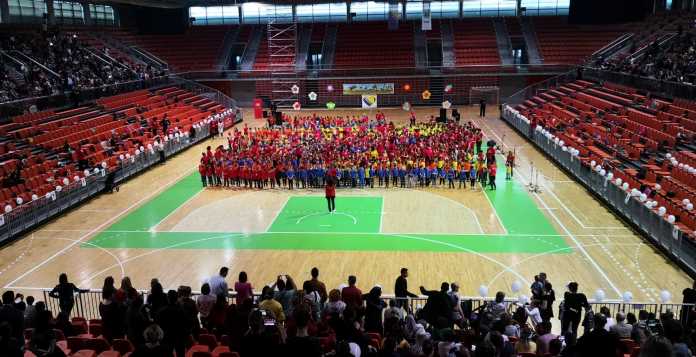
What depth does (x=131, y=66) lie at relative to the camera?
45.5m

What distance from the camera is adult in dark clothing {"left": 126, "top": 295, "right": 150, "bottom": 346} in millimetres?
8906

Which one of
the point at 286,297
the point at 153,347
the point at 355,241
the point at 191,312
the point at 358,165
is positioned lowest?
the point at 355,241

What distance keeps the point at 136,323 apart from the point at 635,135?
25.0 metres

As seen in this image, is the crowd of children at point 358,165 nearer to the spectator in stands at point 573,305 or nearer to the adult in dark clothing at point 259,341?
the spectator in stands at point 573,305

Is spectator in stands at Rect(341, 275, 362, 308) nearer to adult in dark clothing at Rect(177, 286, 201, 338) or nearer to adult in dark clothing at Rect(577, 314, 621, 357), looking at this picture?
adult in dark clothing at Rect(177, 286, 201, 338)

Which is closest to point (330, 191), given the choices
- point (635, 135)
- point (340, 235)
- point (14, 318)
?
point (340, 235)

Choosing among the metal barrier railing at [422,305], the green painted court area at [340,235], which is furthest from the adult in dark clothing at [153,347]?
the green painted court area at [340,235]

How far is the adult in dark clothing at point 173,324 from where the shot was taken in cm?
833

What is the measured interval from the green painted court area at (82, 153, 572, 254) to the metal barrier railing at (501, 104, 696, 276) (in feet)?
8.60

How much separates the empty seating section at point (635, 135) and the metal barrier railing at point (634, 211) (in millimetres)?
551

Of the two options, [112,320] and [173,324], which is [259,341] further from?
[112,320]

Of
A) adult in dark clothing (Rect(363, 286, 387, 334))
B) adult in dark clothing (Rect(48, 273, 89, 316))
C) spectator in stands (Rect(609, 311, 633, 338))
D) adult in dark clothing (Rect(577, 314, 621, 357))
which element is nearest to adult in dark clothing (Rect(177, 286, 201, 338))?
adult in dark clothing (Rect(363, 286, 387, 334))

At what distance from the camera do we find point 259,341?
6914mm

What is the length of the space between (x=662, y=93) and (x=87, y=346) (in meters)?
30.6
